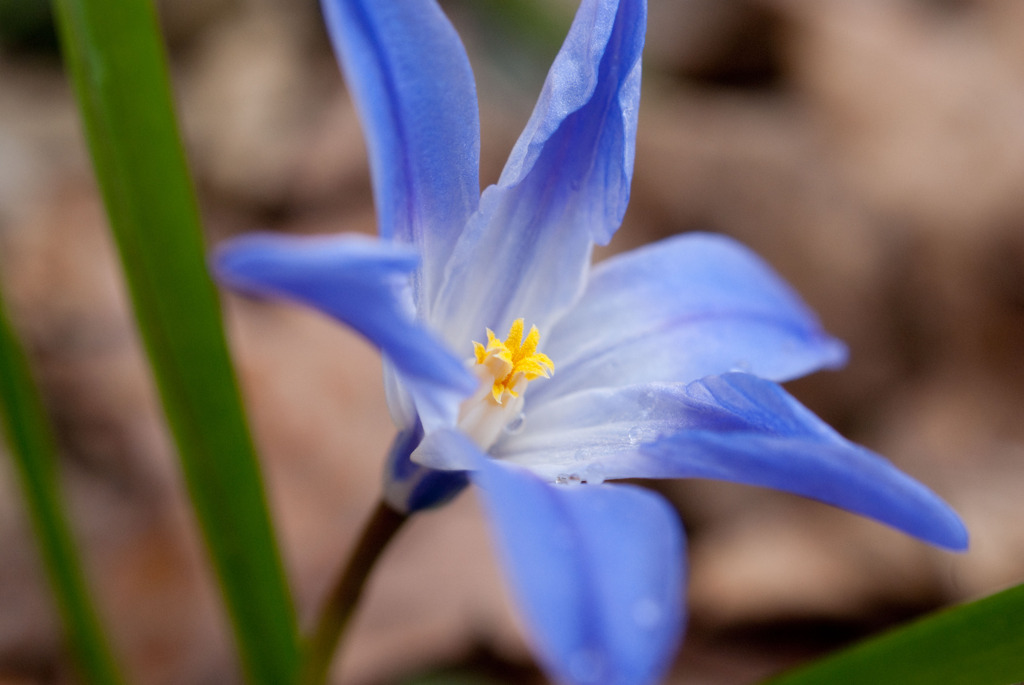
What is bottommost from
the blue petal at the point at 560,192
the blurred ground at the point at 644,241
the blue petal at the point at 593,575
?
Result: the blurred ground at the point at 644,241

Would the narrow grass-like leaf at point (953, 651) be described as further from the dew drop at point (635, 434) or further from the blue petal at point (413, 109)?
the blue petal at point (413, 109)

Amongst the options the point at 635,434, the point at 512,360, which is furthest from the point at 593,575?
the point at 512,360

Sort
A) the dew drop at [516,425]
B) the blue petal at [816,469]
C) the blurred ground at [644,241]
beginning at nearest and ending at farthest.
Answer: the blue petal at [816,469], the dew drop at [516,425], the blurred ground at [644,241]

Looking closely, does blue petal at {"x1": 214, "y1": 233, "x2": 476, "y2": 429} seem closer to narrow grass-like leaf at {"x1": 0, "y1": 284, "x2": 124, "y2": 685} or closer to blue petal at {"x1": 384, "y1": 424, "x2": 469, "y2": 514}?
blue petal at {"x1": 384, "y1": 424, "x2": 469, "y2": 514}

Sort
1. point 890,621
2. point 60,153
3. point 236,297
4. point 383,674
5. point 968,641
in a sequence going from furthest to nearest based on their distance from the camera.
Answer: point 60,153 → point 236,297 → point 890,621 → point 383,674 → point 968,641

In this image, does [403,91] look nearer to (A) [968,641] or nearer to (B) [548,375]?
(B) [548,375]

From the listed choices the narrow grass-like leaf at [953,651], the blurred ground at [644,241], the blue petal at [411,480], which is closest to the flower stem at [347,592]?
the blue petal at [411,480]

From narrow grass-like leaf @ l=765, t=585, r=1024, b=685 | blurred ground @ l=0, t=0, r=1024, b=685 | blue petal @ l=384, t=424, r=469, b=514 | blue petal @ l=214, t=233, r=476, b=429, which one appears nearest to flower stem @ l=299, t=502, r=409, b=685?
blue petal @ l=384, t=424, r=469, b=514

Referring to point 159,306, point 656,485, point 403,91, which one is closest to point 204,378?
point 159,306
